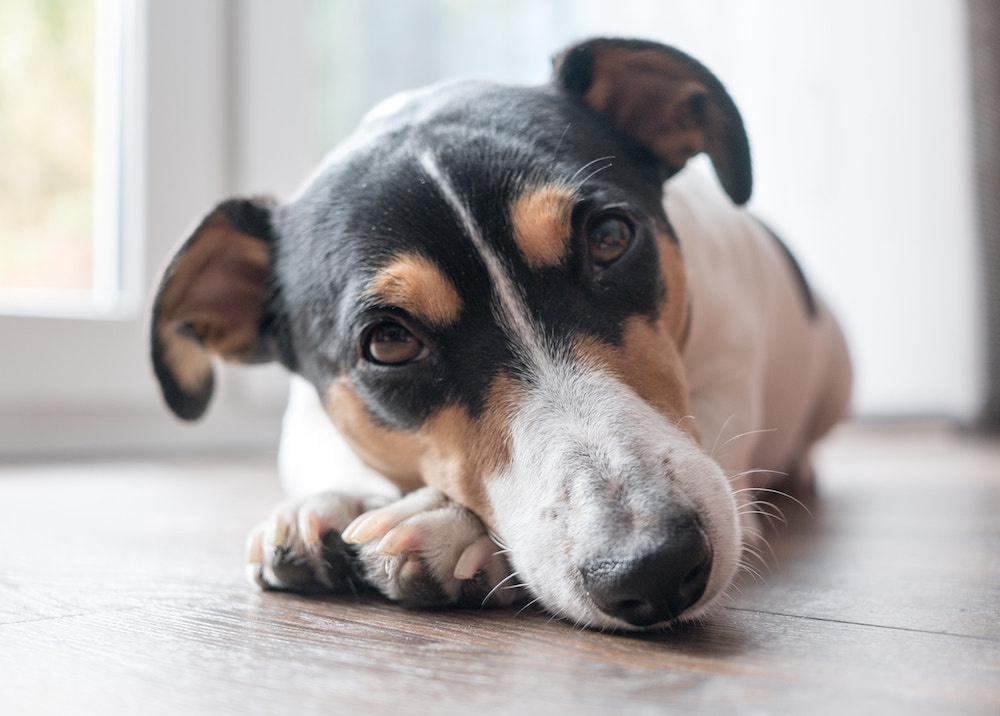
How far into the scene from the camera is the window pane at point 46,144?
13.0 ft

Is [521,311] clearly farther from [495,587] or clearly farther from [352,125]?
[352,125]

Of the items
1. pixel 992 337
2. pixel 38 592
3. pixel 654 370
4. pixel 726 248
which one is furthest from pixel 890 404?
pixel 38 592

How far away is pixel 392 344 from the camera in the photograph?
1.44m

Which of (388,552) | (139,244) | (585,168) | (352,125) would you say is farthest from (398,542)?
(352,125)

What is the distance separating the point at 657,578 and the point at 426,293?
1.82ft

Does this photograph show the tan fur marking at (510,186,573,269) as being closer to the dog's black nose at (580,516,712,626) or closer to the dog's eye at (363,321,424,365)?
the dog's eye at (363,321,424,365)

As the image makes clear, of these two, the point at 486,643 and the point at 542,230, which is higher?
the point at 542,230

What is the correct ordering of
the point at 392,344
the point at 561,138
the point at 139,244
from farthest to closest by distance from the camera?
the point at 139,244 < the point at 561,138 < the point at 392,344

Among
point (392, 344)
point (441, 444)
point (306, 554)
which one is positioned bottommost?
point (306, 554)

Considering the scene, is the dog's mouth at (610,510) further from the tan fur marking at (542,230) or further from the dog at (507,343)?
the tan fur marking at (542,230)

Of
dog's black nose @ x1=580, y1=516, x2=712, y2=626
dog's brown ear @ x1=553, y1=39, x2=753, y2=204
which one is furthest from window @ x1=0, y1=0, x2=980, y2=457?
dog's black nose @ x1=580, y1=516, x2=712, y2=626

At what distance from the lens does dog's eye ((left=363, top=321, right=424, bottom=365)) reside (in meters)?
1.42

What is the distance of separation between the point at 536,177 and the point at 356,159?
1.25 ft

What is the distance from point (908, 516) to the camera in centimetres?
207
